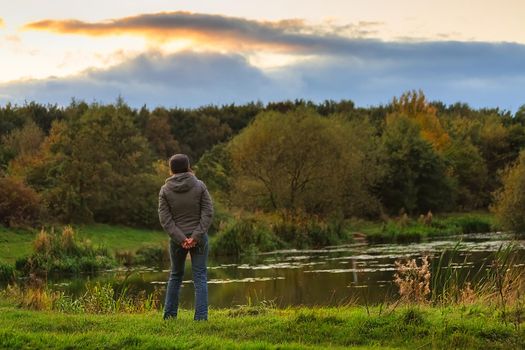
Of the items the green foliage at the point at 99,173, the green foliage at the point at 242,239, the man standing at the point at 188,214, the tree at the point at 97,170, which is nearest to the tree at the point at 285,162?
the green foliage at the point at 99,173

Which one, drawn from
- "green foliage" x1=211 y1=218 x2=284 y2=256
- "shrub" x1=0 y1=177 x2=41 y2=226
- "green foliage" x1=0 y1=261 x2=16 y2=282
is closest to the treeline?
"shrub" x1=0 y1=177 x2=41 y2=226

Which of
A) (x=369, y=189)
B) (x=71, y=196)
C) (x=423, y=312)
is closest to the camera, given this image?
(x=423, y=312)

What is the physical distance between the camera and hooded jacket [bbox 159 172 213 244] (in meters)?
11.4

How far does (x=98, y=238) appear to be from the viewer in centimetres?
4325

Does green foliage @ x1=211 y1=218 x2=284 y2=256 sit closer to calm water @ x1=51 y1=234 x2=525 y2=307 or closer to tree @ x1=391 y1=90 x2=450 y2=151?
calm water @ x1=51 y1=234 x2=525 y2=307

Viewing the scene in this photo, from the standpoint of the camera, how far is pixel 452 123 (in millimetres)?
82188

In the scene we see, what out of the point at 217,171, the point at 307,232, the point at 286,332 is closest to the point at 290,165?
the point at 307,232

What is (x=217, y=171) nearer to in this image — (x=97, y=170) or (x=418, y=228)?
(x=97, y=170)

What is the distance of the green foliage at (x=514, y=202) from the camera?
45312mm

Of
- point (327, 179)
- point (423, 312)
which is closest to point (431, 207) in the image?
point (327, 179)

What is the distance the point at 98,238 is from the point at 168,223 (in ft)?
109

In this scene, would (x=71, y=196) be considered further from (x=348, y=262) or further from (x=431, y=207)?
(x=431, y=207)

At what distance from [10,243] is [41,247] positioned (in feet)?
13.3

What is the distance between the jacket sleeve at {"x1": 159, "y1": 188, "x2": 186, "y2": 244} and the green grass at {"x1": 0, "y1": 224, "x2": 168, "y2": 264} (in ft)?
76.5
